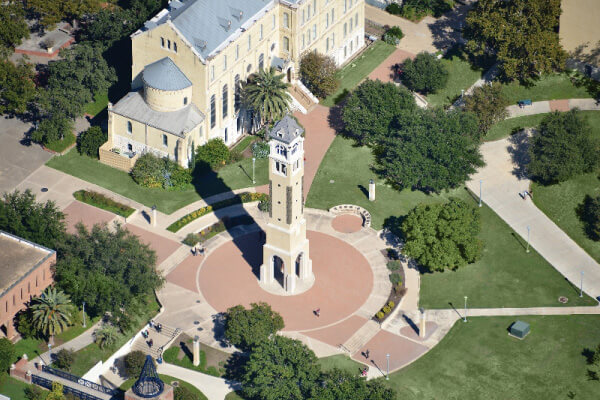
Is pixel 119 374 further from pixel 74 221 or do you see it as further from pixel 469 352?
pixel 469 352

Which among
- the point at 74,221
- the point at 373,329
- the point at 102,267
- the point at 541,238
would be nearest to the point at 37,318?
the point at 102,267

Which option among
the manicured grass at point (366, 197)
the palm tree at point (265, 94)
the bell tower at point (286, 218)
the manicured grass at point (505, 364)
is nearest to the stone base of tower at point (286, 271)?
the bell tower at point (286, 218)

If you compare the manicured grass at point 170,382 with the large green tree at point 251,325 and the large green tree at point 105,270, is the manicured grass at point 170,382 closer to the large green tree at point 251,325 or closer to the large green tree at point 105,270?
the large green tree at point 251,325

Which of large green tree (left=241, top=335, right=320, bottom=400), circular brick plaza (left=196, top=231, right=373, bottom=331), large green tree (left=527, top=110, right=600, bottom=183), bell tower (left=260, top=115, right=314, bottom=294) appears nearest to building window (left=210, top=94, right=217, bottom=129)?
circular brick plaza (left=196, top=231, right=373, bottom=331)

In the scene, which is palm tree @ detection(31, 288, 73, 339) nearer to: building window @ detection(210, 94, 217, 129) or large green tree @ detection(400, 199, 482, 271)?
building window @ detection(210, 94, 217, 129)

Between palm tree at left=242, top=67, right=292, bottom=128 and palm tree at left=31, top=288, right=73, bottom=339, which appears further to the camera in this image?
palm tree at left=242, top=67, right=292, bottom=128

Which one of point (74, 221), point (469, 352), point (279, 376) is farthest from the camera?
point (74, 221)

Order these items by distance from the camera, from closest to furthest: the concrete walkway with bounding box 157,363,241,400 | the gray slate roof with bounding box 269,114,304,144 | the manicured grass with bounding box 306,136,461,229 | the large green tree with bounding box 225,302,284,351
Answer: the gray slate roof with bounding box 269,114,304,144, the concrete walkway with bounding box 157,363,241,400, the large green tree with bounding box 225,302,284,351, the manicured grass with bounding box 306,136,461,229

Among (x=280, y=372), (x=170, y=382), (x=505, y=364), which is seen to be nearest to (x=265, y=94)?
(x=170, y=382)
